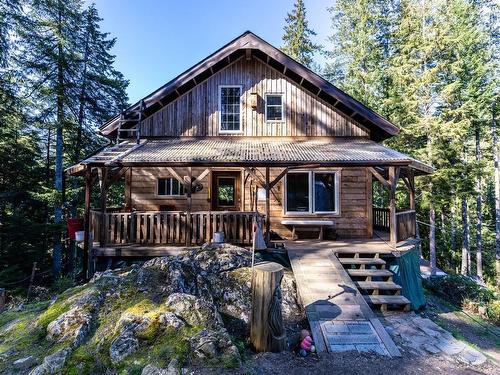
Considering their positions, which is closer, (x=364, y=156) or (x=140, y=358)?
(x=140, y=358)

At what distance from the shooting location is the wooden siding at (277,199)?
33.5 ft

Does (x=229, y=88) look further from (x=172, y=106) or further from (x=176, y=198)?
(x=176, y=198)

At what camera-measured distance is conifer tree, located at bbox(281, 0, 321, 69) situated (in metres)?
26.0

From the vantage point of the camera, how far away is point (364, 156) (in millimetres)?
8391

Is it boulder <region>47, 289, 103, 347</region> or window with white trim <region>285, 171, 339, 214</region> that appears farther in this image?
window with white trim <region>285, 171, 339, 214</region>

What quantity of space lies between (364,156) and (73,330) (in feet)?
26.7

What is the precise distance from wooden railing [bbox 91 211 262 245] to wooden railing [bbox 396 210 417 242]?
15.6ft

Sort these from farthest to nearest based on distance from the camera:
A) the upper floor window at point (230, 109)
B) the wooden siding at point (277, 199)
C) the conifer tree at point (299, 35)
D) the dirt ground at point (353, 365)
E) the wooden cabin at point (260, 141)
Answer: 1. the conifer tree at point (299, 35)
2. the upper floor window at point (230, 109)
3. the wooden siding at point (277, 199)
4. the wooden cabin at point (260, 141)
5. the dirt ground at point (353, 365)

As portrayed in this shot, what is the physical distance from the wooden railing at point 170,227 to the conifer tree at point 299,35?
2253 centimetres

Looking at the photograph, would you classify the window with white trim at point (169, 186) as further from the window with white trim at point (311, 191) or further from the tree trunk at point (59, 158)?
the tree trunk at point (59, 158)

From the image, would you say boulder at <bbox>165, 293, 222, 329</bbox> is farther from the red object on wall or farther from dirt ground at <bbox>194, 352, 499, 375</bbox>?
the red object on wall

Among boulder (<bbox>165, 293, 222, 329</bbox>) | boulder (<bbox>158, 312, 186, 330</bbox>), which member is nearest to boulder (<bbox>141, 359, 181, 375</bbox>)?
boulder (<bbox>158, 312, 186, 330</bbox>)

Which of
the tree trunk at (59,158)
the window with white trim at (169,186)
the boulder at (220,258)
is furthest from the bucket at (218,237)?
the tree trunk at (59,158)

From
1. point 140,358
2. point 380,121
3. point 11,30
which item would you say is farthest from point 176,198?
point 11,30
